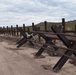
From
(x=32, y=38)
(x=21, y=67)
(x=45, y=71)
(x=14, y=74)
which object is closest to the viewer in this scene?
(x=14, y=74)

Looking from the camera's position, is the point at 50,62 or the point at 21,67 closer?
the point at 21,67

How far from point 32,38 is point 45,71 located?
761 cm

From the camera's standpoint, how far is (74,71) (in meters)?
9.55

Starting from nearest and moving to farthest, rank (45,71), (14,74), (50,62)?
(14,74) → (45,71) → (50,62)

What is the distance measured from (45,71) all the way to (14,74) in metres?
1.13

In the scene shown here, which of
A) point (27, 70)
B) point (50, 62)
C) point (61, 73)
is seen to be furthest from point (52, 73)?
point (50, 62)

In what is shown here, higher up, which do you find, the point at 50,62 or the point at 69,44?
the point at 69,44

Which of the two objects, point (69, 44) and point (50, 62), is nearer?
point (69, 44)

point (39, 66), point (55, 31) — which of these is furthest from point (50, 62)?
point (55, 31)

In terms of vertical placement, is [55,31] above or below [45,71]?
above

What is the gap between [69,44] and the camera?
387 inches

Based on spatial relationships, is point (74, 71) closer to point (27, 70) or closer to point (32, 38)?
point (27, 70)

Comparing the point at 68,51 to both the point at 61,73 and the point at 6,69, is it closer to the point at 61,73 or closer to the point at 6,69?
the point at 61,73

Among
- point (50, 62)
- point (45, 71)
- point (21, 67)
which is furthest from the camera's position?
point (50, 62)
